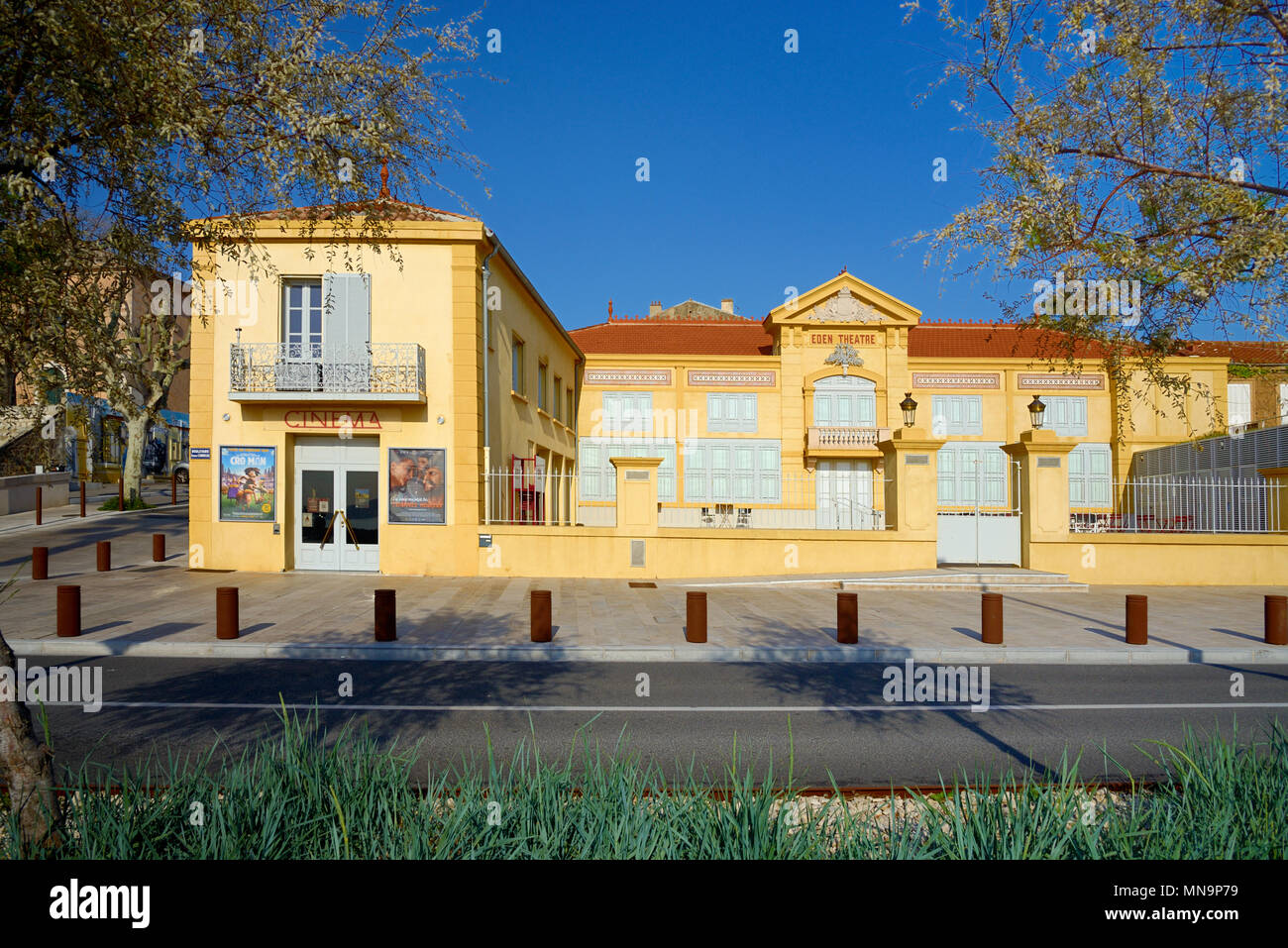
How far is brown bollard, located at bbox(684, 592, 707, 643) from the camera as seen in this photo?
8.95m

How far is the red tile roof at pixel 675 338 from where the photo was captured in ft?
95.5

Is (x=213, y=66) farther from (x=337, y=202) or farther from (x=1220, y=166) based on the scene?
(x=1220, y=166)

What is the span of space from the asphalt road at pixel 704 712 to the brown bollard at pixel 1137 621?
0.73 meters

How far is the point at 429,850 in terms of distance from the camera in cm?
284

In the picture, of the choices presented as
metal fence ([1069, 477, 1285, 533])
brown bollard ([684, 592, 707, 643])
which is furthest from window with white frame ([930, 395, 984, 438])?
brown bollard ([684, 592, 707, 643])

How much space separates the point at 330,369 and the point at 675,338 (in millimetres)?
17527

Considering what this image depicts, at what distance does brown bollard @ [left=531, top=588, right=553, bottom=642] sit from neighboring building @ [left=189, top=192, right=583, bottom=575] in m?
6.40

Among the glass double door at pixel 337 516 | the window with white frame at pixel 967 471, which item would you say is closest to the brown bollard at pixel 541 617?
the glass double door at pixel 337 516

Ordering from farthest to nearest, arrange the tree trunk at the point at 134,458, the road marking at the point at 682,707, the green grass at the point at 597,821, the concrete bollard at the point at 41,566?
the tree trunk at the point at 134,458 → the concrete bollard at the point at 41,566 → the road marking at the point at 682,707 → the green grass at the point at 597,821

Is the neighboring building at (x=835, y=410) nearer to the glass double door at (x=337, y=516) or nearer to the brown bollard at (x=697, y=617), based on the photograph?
the glass double door at (x=337, y=516)

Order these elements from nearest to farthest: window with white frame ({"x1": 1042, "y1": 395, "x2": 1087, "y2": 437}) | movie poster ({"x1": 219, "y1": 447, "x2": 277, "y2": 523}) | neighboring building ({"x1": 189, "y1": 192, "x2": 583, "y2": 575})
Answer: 1. neighboring building ({"x1": 189, "y1": 192, "x2": 583, "y2": 575})
2. movie poster ({"x1": 219, "y1": 447, "x2": 277, "y2": 523})
3. window with white frame ({"x1": 1042, "y1": 395, "x2": 1087, "y2": 437})

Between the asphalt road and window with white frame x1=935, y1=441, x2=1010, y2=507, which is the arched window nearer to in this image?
window with white frame x1=935, y1=441, x2=1010, y2=507

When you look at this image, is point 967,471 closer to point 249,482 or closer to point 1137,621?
point 1137,621
